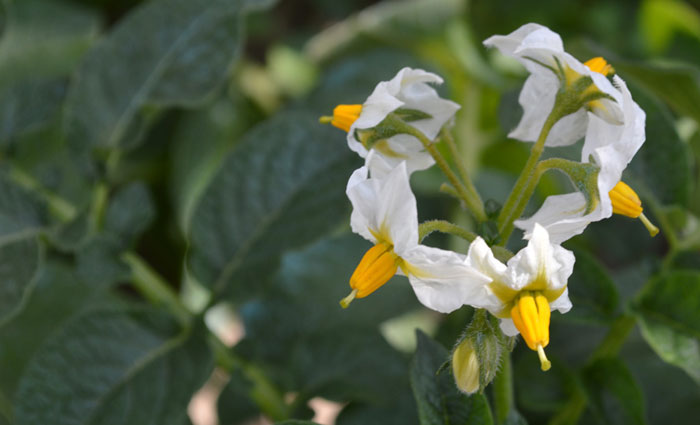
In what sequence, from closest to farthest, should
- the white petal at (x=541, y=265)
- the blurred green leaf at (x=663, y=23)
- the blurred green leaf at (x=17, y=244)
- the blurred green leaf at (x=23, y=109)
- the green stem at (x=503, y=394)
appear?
the white petal at (x=541, y=265), the green stem at (x=503, y=394), the blurred green leaf at (x=17, y=244), the blurred green leaf at (x=23, y=109), the blurred green leaf at (x=663, y=23)

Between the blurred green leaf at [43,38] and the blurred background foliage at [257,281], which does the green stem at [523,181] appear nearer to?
the blurred background foliage at [257,281]

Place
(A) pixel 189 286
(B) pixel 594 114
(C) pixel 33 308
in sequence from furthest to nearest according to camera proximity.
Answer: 1. (A) pixel 189 286
2. (C) pixel 33 308
3. (B) pixel 594 114

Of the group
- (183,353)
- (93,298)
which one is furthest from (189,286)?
(183,353)

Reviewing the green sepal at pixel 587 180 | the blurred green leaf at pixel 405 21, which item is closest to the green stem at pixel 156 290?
the green sepal at pixel 587 180

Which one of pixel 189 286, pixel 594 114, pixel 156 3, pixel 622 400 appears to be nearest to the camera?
pixel 594 114

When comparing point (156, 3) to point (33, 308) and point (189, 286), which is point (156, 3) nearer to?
point (33, 308)

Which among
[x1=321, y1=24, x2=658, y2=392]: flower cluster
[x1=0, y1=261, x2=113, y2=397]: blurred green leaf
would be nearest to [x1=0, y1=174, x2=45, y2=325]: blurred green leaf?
[x1=0, y1=261, x2=113, y2=397]: blurred green leaf

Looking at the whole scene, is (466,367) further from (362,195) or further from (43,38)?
(43,38)
